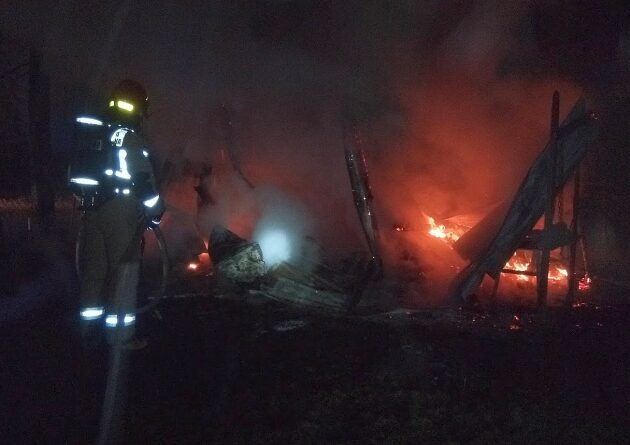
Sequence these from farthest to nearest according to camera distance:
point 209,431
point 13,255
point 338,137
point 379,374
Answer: point 338,137, point 13,255, point 379,374, point 209,431

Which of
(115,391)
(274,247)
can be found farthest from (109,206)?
(274,247)

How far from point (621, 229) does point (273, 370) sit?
578cm

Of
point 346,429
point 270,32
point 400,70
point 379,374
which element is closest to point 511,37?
point 400,70

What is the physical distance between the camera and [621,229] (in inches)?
255

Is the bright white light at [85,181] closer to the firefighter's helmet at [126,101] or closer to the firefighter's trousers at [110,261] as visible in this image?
the firefighter's trousers at [110,261]

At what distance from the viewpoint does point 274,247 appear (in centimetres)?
627

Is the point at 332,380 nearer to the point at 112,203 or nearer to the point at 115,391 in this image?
the point at 115,391

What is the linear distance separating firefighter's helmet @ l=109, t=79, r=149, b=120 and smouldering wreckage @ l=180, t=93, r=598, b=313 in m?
2.42

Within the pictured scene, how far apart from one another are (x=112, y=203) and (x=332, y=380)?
2.20 meters

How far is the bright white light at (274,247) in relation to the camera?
5.96 m

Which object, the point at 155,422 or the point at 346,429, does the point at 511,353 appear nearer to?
the point at 346,429

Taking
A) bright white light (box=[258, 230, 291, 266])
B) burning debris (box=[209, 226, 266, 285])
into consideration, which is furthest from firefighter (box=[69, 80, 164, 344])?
bright white light (box=[258, 230, 291, 266])

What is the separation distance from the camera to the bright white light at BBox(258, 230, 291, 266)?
5.96 metres

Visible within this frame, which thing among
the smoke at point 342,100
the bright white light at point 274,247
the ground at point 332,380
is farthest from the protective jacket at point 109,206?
the smoke at point 342,100
